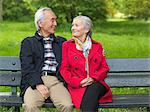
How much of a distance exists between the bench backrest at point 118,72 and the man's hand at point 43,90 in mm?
623

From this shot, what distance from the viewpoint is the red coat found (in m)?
4.46

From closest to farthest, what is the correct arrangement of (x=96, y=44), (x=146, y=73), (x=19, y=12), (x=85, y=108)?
1. (x=85, y=108)
2. (x=96, y=44)
3. (x=146, y=73)
4. (x=19, y=12)

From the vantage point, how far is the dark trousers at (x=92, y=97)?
430cm

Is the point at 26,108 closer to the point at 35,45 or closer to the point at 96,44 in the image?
the point at 35,45

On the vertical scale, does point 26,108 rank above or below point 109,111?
above

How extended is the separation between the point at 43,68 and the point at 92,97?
2.20 ft

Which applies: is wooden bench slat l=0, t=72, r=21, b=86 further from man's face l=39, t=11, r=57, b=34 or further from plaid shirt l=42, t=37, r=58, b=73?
man's face l=39, t=11, r=57, b=34

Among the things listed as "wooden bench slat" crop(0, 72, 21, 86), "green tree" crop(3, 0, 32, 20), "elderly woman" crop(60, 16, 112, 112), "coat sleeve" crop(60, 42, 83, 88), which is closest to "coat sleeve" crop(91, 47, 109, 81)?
"elderly woman" crop(60, 16, 112, 112)

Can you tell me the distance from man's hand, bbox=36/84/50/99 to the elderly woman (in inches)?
9.3

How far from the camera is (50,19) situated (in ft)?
15.6

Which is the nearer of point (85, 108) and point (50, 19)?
point (85, 108)

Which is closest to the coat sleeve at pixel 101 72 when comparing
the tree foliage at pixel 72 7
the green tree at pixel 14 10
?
the tree foliage at pixel 72 7

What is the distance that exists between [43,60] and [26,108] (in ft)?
1.96

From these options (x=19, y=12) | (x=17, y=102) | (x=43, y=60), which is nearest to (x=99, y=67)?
(x=43, y=60)
